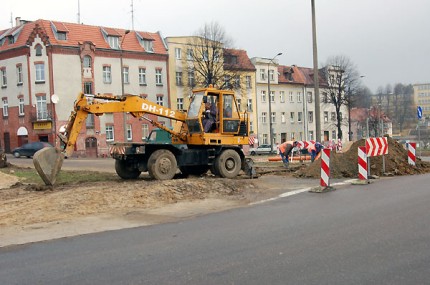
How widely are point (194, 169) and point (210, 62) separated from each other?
38795 mm

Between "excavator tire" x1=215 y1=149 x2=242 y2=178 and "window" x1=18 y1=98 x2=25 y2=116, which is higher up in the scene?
"window" x1=18 y1=98 x2=25 y2=116

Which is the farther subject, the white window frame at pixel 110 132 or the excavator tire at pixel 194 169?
the white window frame at pixel 110 132

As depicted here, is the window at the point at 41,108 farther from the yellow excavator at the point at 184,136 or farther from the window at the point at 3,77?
the yellow excavator at the point at 184,136

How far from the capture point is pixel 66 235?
841cm

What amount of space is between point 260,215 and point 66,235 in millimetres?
3930

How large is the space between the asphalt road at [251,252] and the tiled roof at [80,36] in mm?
45177

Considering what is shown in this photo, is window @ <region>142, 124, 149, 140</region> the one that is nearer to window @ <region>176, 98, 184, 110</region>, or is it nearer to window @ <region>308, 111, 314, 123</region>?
window @ <region>176, 98, 184, 110</region>

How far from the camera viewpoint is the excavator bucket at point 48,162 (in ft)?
43.9

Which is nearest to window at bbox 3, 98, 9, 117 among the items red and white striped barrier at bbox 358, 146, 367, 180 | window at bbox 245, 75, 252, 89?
window at bbox 245, 75, 252, 89

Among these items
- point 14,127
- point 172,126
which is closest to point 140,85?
point 14,127

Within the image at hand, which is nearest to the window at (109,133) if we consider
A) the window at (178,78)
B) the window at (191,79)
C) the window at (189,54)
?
the window at (178,78)

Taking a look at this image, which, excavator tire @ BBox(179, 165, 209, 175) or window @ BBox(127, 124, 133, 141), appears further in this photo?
window @ BBox(127, 124, 133, 141)

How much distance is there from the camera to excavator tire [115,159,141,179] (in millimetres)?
16719

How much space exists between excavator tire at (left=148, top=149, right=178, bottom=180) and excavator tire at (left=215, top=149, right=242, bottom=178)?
1947mm
